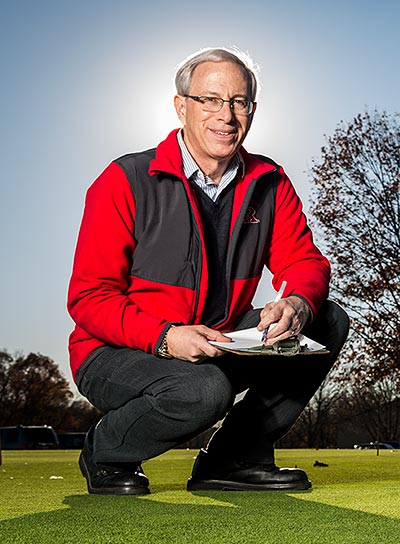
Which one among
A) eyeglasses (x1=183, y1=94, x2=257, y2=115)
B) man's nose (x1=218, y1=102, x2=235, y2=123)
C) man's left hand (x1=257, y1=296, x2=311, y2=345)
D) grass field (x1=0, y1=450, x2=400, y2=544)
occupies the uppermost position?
eyeglasses (x1=183, y1=94, x2=257, y2=115)

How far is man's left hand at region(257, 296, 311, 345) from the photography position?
3555 mm

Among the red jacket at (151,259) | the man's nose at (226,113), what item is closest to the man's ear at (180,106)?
the red jacket at (151,259)

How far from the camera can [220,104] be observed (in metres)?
3.94

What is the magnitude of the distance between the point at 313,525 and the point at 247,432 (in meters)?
1.46

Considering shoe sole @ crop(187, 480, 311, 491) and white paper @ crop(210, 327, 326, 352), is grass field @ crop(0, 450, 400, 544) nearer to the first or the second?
shoe sole @ crop(187, 480, 311, 491)

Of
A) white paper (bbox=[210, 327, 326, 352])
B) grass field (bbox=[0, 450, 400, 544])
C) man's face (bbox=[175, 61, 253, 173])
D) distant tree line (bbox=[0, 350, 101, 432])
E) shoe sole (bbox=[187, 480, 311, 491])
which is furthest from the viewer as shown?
distant tree line (bbox=[0, 350, 101, 432])

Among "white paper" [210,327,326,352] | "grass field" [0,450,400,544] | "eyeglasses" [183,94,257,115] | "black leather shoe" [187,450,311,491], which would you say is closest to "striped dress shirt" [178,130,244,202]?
"eyeglasses" [183,94,257,115]

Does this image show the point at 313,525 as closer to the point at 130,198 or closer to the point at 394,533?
the point at 394,533

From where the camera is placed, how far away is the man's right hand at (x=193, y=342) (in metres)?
3.47

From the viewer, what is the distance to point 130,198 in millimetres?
3924

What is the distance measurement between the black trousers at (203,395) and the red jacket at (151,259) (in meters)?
0.14

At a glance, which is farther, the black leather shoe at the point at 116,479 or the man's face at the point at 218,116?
the man's face at the point at 218,116

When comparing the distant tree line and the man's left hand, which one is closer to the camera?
the man's left hand

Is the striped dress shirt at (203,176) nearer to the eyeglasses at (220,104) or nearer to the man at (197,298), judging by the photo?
the man at (197,298)
